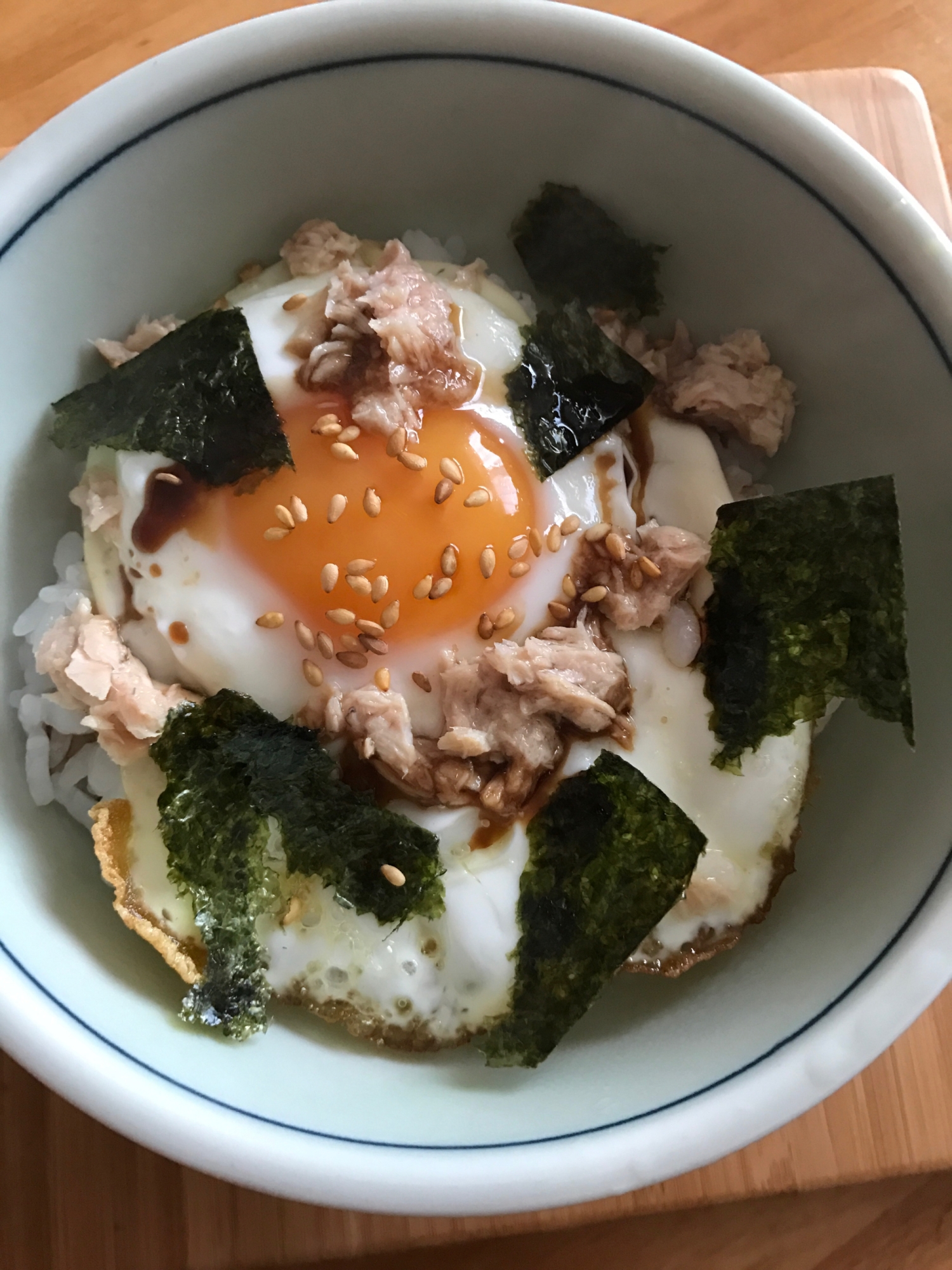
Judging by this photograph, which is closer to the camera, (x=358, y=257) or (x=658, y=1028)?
(x=658, y=1028)

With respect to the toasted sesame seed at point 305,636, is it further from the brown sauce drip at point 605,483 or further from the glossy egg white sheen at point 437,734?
the brown sauce drip at point 605,483

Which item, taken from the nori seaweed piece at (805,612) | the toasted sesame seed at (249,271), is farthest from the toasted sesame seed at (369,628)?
the toasted sesame seed at (249,271)

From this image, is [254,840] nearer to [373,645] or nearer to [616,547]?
[373,645]

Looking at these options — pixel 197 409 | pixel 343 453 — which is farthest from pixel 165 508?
pixel 343 453

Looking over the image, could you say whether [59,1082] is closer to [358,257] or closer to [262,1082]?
[262,1082]

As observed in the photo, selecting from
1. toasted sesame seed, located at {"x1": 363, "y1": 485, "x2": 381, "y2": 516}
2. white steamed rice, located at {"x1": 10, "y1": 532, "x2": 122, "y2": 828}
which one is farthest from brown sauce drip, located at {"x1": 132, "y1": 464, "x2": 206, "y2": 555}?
toasted sesame seed, located at {"x1": 363, "y1": 485, "x2": 381, "y2": 516}

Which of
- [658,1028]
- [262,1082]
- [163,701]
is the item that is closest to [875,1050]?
[658,1028]

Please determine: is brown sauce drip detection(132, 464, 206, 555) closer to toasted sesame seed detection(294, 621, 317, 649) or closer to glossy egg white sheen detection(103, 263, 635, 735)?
glossy egg white sheen detection(103, 263, 635, 735)
